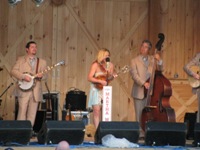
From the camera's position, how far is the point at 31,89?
12.3 meters

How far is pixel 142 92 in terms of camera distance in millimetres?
12312

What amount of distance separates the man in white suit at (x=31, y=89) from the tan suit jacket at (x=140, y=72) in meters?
1.72

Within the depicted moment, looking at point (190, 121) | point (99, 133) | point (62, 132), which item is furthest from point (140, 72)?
point (62, 132)

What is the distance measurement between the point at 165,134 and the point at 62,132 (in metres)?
1.69

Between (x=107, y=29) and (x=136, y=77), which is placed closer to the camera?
(x=136, y=77)

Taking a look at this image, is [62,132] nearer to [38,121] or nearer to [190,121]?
[38,121]

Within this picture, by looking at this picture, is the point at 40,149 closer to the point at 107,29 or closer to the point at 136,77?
the point at 136,77

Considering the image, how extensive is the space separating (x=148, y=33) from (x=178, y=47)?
2.48 feet

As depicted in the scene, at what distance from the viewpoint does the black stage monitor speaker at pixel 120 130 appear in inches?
417

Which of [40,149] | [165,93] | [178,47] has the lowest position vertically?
[40,149]

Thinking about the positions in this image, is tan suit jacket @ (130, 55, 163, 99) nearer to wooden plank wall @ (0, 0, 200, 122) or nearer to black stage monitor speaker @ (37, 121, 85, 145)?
black stage monitor speaker @ (37, 121, 85, 145)

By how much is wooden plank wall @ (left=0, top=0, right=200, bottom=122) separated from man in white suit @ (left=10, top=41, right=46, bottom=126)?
2.30 meters

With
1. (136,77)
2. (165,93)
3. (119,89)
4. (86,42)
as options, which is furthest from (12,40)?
(165,93)

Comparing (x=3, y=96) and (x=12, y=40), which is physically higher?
(x=12, y=40)
